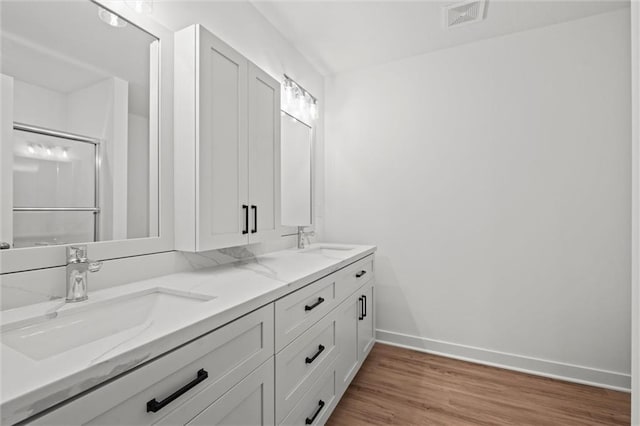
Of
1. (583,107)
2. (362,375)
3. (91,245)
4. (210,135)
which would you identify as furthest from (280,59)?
(362,375)

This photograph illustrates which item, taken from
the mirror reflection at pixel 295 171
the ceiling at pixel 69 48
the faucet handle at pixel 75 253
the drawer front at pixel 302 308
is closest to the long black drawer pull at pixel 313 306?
the drawer front at pixel 302 308

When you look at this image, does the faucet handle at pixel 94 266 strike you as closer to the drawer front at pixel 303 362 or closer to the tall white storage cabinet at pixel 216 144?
the tall white storage cabinet at pixel 216 144

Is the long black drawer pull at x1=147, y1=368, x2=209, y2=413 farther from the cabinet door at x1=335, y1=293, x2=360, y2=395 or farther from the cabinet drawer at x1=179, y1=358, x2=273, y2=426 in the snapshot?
the cabinet door at x1=335, y1=293, x2=360, y2=395

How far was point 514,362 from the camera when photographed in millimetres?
2342

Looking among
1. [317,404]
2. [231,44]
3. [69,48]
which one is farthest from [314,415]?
[231,44]

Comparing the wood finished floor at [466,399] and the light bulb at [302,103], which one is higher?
the light bulb at [302,103]

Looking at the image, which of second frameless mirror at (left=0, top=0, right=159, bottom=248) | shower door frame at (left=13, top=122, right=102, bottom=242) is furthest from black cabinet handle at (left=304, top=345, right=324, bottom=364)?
shower door frame at (left=13, top=122, right=102, bottom=242)

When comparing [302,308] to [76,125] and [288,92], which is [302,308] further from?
[288,92]

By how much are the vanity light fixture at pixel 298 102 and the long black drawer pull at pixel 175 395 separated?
1946 millimetres

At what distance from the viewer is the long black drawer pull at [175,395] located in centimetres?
72

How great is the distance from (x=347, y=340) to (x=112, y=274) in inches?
52.5

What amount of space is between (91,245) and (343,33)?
218 centimetres

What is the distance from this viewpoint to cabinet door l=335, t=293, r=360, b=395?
179 cm
